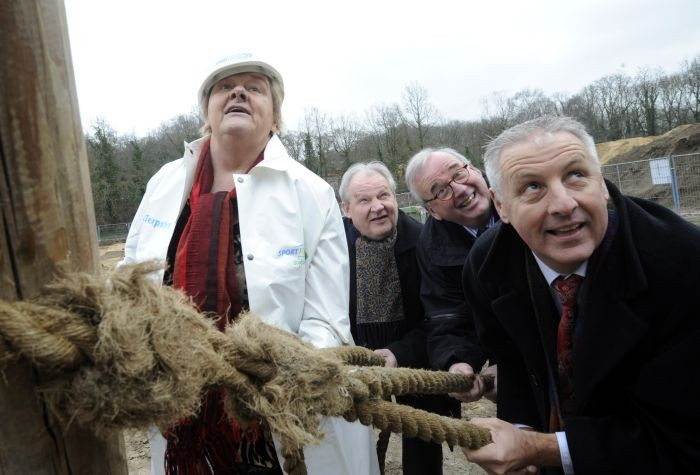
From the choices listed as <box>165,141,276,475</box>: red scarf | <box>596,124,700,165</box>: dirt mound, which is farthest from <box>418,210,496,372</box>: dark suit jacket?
<box>596,124,700,165</box>: dirt mound

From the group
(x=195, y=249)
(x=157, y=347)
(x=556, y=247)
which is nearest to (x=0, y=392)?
(x=157, y=347)

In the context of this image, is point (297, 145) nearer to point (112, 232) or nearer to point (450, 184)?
point (112, 232)

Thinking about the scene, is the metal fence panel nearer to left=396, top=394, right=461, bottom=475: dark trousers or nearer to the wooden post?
left=396, top=394, right=461, bottom=475: dark trousers

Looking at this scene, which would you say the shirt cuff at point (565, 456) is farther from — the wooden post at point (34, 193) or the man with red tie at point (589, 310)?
the wooden post at point (34, 193)

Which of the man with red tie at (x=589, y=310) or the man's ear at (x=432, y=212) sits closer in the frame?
the man with red tie at (x=589, y=310)

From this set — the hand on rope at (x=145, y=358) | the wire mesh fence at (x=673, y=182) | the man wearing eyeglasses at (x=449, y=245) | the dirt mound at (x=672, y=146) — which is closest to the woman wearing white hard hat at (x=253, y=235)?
the hand on rope at (x=145, y=358)

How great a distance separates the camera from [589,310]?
1.70m

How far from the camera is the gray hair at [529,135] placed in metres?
1.86

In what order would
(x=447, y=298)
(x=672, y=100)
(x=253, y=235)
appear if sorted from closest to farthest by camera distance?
1. (x=253, y=235)
2. (x=447, y=298)
3. (x=672, y=100)

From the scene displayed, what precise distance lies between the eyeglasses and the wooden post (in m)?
2.39

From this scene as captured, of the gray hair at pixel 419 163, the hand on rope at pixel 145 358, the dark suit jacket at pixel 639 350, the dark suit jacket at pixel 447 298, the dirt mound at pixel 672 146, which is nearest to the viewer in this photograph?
the hand on rope at pixel 145 358

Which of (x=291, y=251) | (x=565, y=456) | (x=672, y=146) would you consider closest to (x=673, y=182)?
(x=672, y=146)

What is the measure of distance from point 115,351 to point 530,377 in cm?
182

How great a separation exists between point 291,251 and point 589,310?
3.57 ft
